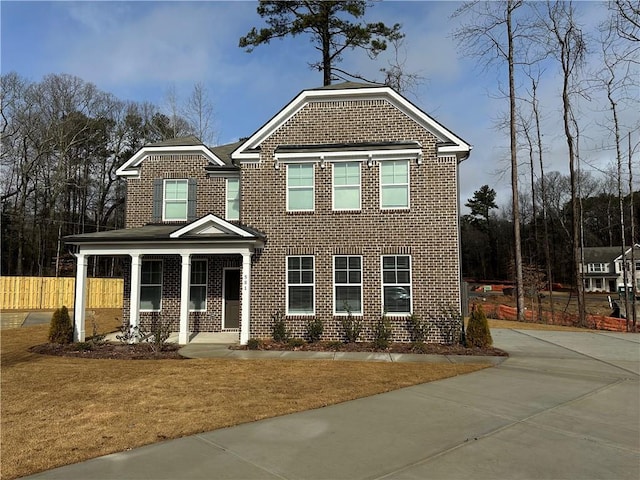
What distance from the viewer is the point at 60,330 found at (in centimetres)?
1289

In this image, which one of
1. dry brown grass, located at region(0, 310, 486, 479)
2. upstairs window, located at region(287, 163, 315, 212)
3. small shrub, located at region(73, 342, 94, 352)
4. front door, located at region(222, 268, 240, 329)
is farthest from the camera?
front door, located at region(222, 268, 240, 329)

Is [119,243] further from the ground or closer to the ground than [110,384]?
further from the ground

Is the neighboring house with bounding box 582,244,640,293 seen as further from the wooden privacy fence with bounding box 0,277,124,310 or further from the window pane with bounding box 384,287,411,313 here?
the window pane with bounding box 384,287,411,313

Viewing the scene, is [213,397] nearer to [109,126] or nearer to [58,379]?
[58,379]

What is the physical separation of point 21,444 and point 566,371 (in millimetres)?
9640

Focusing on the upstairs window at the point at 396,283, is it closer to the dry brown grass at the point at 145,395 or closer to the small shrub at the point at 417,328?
the small shrub at the point at 417,328

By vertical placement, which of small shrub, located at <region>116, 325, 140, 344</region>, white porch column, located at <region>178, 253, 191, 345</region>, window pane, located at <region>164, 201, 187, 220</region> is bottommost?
small shrub, located at <region>116, 325, 140, 344</region>

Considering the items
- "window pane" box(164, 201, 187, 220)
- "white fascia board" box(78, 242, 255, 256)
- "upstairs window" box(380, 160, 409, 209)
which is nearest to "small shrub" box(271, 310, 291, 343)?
"white fascia board" box(78, 242, 255, 256)

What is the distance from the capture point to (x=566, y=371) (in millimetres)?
9469

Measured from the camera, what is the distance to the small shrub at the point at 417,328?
41.8 feet

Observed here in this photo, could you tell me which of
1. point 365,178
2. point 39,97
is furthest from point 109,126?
point 365,178

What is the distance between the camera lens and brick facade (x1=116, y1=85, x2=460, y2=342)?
13148 millimetres

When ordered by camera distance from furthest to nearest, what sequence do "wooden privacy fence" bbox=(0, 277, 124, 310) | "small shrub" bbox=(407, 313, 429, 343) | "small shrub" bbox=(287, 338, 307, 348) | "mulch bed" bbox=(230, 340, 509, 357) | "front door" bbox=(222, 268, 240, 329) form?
"wooden privacy fence" bbox=(0, 277, 124, 310) → "front door" bbox=(222, 268, 240, 329) → "small shrub" bbox=(407, 313, 429, 343) → "small shrub" bbox=(287, 338, 307, 348) → "mulch bed" bbox=(230, 340, 509, 357)

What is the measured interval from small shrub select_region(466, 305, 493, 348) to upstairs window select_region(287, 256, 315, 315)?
14.8 feet
